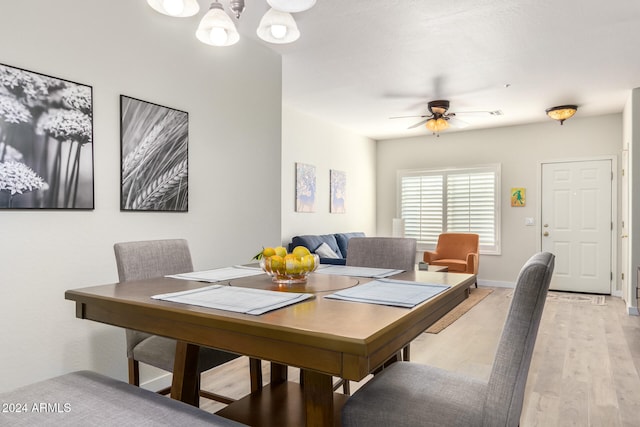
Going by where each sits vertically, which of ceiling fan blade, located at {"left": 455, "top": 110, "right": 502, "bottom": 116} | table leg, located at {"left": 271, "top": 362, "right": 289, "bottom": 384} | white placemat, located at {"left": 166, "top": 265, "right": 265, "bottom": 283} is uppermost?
ceiling fan blade, located at {"left": 455, "top": 110, "right": 502, "bottom": 116}

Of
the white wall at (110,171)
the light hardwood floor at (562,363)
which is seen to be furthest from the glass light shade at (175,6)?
the light hardwood floor at (562,363)

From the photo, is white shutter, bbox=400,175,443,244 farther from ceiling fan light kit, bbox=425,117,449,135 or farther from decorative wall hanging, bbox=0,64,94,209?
decorative wall hanging, bbox=0,64,94,209

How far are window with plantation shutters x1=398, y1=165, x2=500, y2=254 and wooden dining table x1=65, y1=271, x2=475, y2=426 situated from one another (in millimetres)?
5196

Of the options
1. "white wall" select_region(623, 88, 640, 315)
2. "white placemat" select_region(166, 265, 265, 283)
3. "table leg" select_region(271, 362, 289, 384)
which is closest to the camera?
"white placemat" select_region(166, 265, 265, 283)

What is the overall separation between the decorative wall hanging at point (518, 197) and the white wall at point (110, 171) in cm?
448

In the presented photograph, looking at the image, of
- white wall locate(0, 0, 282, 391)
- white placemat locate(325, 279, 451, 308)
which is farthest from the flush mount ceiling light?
white placemat locate(325, 279, 451, 308)

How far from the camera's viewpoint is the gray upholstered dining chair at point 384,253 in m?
2.32

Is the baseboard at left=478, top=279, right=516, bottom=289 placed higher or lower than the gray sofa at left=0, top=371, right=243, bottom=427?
lower

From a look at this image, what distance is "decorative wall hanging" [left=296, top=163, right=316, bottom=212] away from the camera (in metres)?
5.41

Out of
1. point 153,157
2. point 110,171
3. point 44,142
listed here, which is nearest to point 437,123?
point 153,157

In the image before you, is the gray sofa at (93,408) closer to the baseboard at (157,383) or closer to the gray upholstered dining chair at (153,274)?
the gray upholstered dining chair at (153,274)

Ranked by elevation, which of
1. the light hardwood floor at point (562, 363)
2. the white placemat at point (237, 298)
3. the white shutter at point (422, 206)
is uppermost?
the white shutter at point (422, 206)

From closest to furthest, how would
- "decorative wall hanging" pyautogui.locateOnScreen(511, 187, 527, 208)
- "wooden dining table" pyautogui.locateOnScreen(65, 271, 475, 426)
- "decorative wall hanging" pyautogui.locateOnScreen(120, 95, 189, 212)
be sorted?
"wooden dining table" pyautogui.locateOnScreen(65, 271, 475, 426) → "decorative wall hanging" pyautogui.locateOnScreen(120, 95, 189, 212) → "decorative wall hanging" pyautogui.locateOnScreen(511, 187, 527, 208)

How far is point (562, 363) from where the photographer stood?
120 inches
